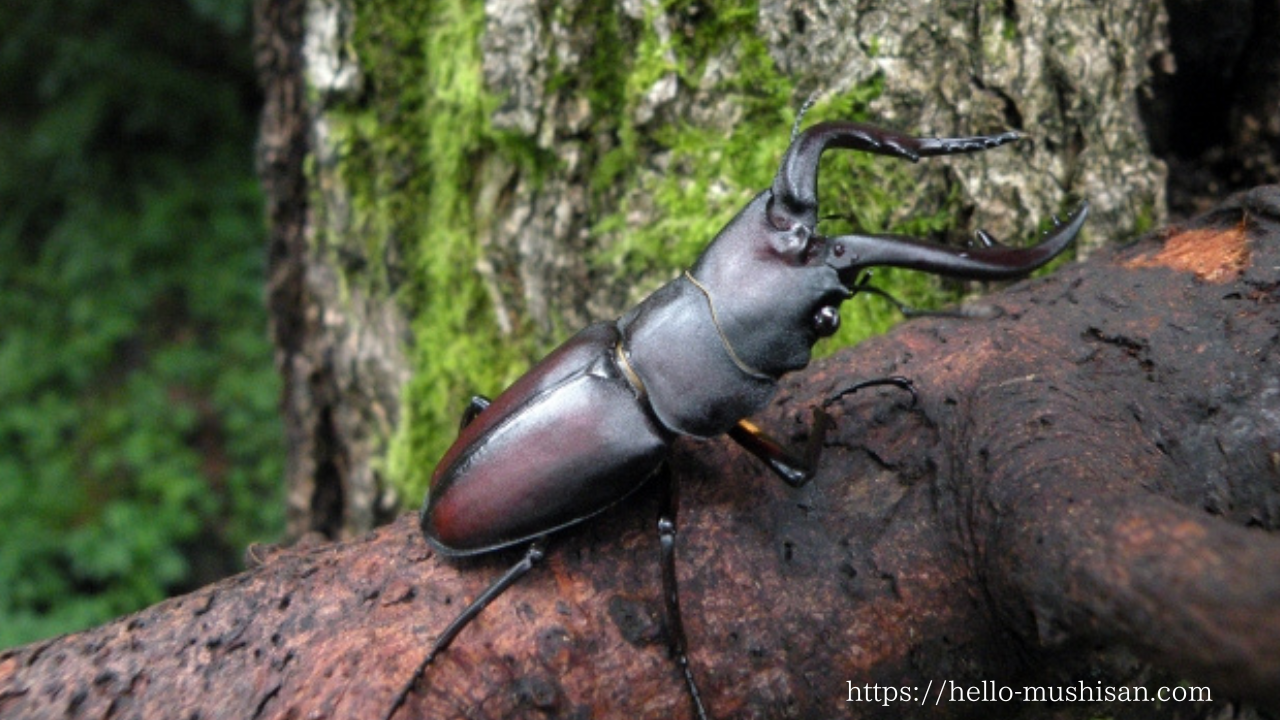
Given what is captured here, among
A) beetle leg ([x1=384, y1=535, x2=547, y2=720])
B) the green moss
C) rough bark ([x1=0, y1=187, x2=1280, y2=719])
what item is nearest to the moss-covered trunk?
the green moss

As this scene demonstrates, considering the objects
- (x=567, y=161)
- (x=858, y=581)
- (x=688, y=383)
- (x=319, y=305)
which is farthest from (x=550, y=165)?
(x=858, y=581)

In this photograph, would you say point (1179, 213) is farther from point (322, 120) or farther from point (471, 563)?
point (322, 120)

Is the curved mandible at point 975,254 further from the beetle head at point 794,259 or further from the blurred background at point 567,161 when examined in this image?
the blurred background at point 567,161

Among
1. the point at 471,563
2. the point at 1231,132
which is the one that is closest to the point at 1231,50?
the point at 1231,132

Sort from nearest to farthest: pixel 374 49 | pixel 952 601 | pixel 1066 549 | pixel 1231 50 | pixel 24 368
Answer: pixel 1066 549, pixel 952 601, pixel 1231 50, pixel 374 49, pixel 24 368

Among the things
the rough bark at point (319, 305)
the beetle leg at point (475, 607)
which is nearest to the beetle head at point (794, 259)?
the beetle leg at point (475, 607)

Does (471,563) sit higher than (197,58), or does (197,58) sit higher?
(197,58)

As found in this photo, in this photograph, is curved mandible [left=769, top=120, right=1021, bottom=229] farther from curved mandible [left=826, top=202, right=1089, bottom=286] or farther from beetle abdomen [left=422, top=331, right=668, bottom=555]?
beetle abdomen [left=422, top=331, right=668, bottom=555]
